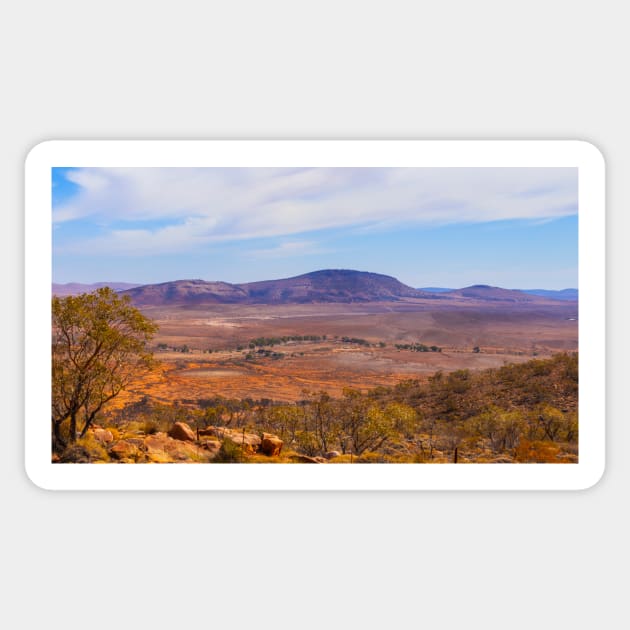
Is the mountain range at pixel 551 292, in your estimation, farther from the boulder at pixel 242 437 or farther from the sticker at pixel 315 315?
the boulder at pixel 242 437

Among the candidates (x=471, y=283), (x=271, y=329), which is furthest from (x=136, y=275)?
(x=471, y=283)
